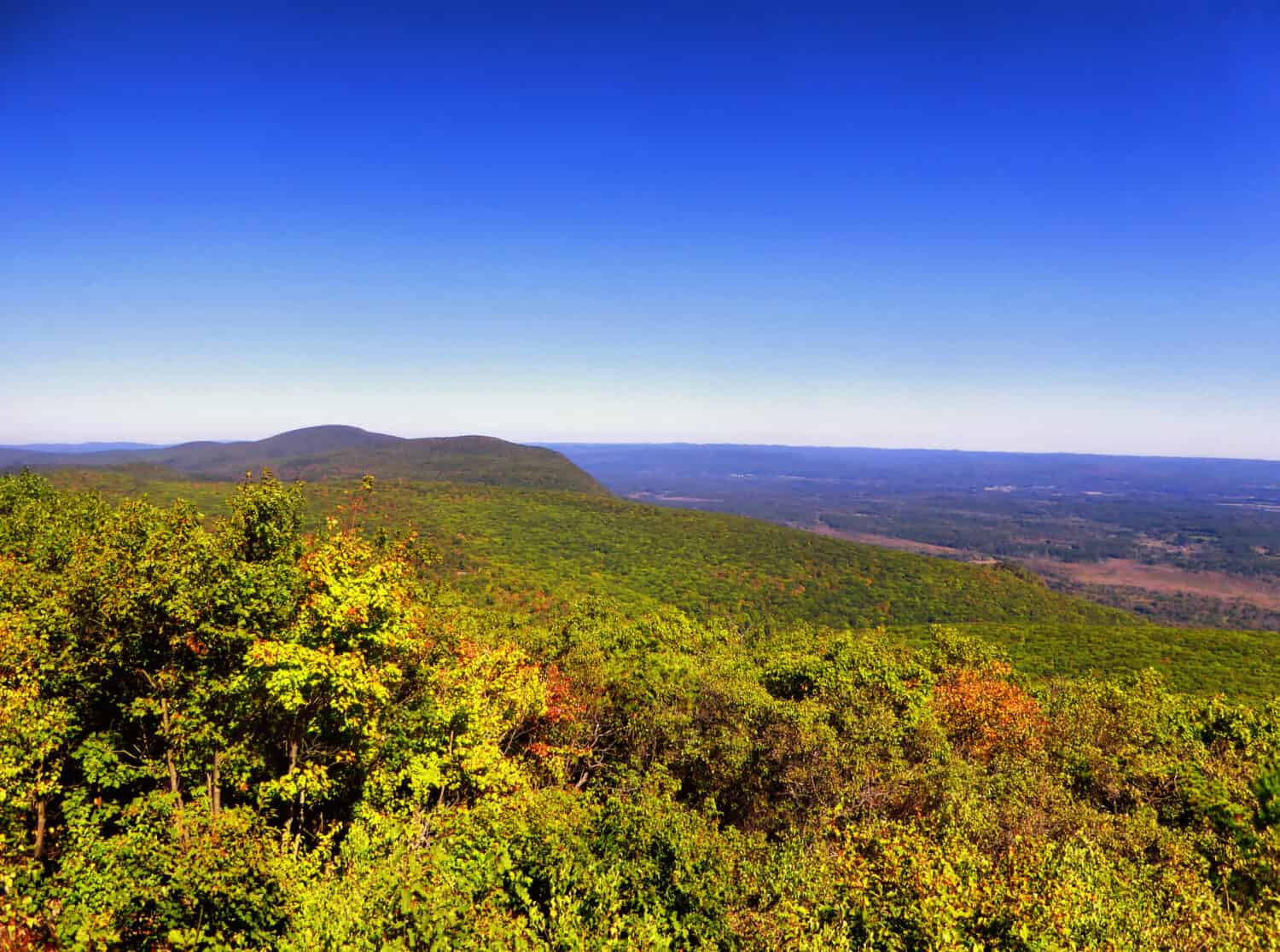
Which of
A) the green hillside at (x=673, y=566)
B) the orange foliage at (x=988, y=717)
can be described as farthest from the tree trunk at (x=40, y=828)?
the green hillside at (x=673, y=566)

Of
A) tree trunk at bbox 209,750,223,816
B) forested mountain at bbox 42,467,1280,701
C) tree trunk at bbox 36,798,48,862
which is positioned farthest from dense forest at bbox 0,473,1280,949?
forested mountain at bbox 42,467,1280,701

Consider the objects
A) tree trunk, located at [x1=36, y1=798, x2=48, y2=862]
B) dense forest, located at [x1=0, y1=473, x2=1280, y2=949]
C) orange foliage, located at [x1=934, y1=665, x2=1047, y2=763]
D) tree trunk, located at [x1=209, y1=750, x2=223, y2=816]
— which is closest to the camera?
dense forest, located at [x1=0, y1=473, x2=1280, y2=949]

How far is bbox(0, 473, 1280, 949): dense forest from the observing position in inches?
488

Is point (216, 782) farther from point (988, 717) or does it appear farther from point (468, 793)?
point (988, 717)

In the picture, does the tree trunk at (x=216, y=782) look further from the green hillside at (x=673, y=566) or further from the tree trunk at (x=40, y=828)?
the green hillside at (x=673, y=566)

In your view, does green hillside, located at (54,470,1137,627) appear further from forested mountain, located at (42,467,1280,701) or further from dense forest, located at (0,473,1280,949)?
dense forest, located at (0,473,1280,949)

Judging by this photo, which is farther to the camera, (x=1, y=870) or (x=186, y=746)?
(x=186, y=746)

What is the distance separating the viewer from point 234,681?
16.2 meters

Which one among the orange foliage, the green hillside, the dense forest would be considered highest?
the dense forest

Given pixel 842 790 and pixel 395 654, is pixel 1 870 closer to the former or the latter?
pixel 395 654

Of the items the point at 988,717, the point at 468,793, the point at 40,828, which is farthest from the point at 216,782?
A: the point at 988,717

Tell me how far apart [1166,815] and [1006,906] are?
17.6 m

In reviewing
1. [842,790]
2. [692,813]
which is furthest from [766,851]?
[842,790]

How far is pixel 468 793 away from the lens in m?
22.5
